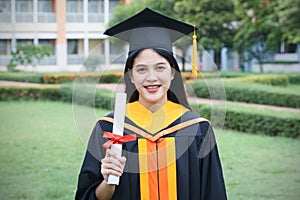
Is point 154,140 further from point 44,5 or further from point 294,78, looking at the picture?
point 294,78

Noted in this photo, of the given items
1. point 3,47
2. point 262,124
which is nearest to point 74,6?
point 3,47

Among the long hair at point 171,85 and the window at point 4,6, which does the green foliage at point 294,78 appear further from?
the long hair at point 171,85

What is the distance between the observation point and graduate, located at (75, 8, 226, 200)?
5.67 ft

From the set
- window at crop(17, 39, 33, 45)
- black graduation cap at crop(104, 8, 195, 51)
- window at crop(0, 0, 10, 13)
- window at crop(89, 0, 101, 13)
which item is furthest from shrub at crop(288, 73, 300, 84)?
black graduation cap at crop(104, 8, 195, 51)

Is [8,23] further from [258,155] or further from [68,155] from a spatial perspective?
[258,155]

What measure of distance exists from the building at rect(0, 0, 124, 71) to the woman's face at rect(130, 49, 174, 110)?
672 cm

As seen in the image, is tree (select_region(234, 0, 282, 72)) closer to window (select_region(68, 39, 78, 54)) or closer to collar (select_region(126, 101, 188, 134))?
window (select_region(68, 39, 78, 54))

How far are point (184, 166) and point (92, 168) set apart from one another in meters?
0.29

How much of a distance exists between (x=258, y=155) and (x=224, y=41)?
9820 mm

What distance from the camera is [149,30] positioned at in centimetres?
181

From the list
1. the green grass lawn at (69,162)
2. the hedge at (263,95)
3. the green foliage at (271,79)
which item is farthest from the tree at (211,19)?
the green grass lawn at (69,162)

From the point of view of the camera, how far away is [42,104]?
1084cm

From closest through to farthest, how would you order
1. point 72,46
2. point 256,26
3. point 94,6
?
point 72,46, point 94,6, point 256,26

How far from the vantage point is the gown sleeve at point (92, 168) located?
1.75m
